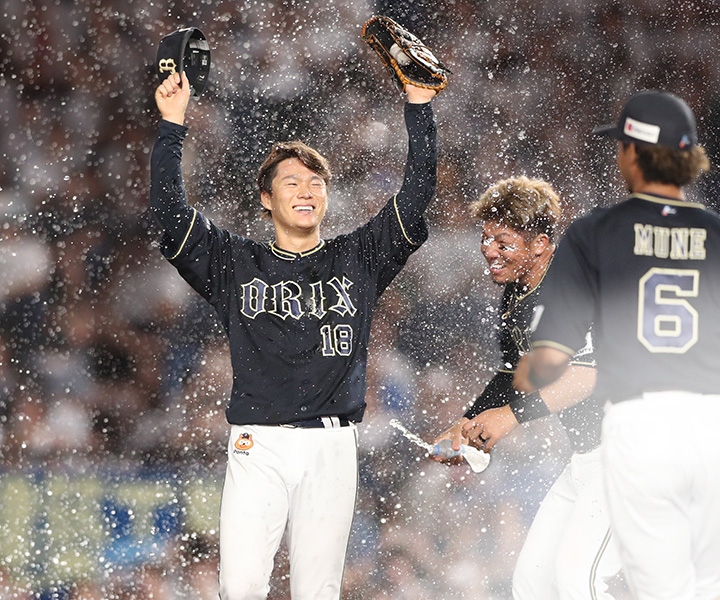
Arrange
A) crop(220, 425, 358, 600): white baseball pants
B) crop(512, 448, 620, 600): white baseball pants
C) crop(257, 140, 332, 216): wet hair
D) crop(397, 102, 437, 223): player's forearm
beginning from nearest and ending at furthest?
crop(512, 448, 620, 600): white baseball pants < crop(220, 425, 358, 600): white baseball pants < crop(397, 102, 437, 223): player's forearm < crop(257, 140, 332, 216): wet hair

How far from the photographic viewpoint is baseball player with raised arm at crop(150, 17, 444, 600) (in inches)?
105

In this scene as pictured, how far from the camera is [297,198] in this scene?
289cm

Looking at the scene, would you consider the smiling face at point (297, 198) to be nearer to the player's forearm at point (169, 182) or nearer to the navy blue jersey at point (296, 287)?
the navy blue jersey at point (296, 287)

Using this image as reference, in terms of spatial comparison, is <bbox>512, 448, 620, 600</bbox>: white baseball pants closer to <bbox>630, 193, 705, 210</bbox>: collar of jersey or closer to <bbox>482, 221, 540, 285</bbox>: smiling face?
<bbox>482, 221, 540, 285</bbox>: smiling face

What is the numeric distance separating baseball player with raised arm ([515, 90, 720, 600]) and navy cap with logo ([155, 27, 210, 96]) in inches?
55.8

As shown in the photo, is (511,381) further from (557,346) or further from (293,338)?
(557,346)

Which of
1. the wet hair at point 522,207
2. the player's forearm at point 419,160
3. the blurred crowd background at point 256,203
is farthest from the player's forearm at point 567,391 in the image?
the blurred crowd background at point 256,203

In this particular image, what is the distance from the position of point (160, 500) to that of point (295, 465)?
258 cm

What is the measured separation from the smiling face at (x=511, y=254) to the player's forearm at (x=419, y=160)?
405 mm

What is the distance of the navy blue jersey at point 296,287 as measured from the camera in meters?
2.72

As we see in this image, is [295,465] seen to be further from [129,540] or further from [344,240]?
[129,540]

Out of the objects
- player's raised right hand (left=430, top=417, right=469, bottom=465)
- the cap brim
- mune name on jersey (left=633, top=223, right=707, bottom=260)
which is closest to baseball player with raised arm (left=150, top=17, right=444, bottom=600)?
player's raised right hand (left=430, top=417, right=469, bottom=465)

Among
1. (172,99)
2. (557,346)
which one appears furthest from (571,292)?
(172,99)

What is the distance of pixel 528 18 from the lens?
17.8 ft
